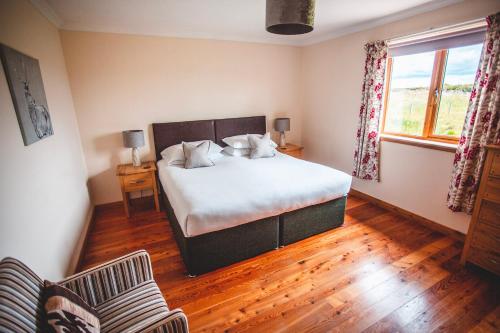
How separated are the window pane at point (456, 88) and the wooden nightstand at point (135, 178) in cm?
350

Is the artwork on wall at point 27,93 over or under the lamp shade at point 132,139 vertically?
over

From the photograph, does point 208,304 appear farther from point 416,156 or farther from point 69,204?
point 416,156

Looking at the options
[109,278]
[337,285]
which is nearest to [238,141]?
[337,285]

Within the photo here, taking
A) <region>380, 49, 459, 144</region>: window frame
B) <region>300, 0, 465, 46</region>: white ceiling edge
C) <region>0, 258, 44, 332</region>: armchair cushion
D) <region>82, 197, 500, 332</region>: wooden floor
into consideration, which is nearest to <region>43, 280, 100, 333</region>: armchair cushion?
<region>0, 258, 44, 332</region>: armchair cushion

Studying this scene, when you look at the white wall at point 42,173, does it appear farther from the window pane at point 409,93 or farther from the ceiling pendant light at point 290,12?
the window pane at point 409,93

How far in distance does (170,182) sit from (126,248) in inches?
32.1

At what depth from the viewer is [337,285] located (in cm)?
200

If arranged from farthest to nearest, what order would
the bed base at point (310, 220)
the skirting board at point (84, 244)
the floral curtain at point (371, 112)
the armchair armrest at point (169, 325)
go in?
the floral curtain at point (371, 112), the bed base at point (310, 220), the skirting board at point (84, 244), the armchair armrest at point (169, 325)

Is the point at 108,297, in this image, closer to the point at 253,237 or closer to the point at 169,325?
the point at 169,325

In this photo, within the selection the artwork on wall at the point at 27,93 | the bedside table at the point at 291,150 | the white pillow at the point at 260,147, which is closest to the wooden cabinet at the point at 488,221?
the white pillow at the point at 260,147

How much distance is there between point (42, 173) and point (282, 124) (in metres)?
3.21

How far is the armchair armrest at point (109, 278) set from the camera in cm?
130

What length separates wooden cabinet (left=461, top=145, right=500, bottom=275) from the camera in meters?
1.90

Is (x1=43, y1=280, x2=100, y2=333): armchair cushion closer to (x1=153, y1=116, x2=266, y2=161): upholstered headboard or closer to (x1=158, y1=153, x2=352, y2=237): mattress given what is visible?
(x1=158, y1=153, x2=352, y2=237): mattress
